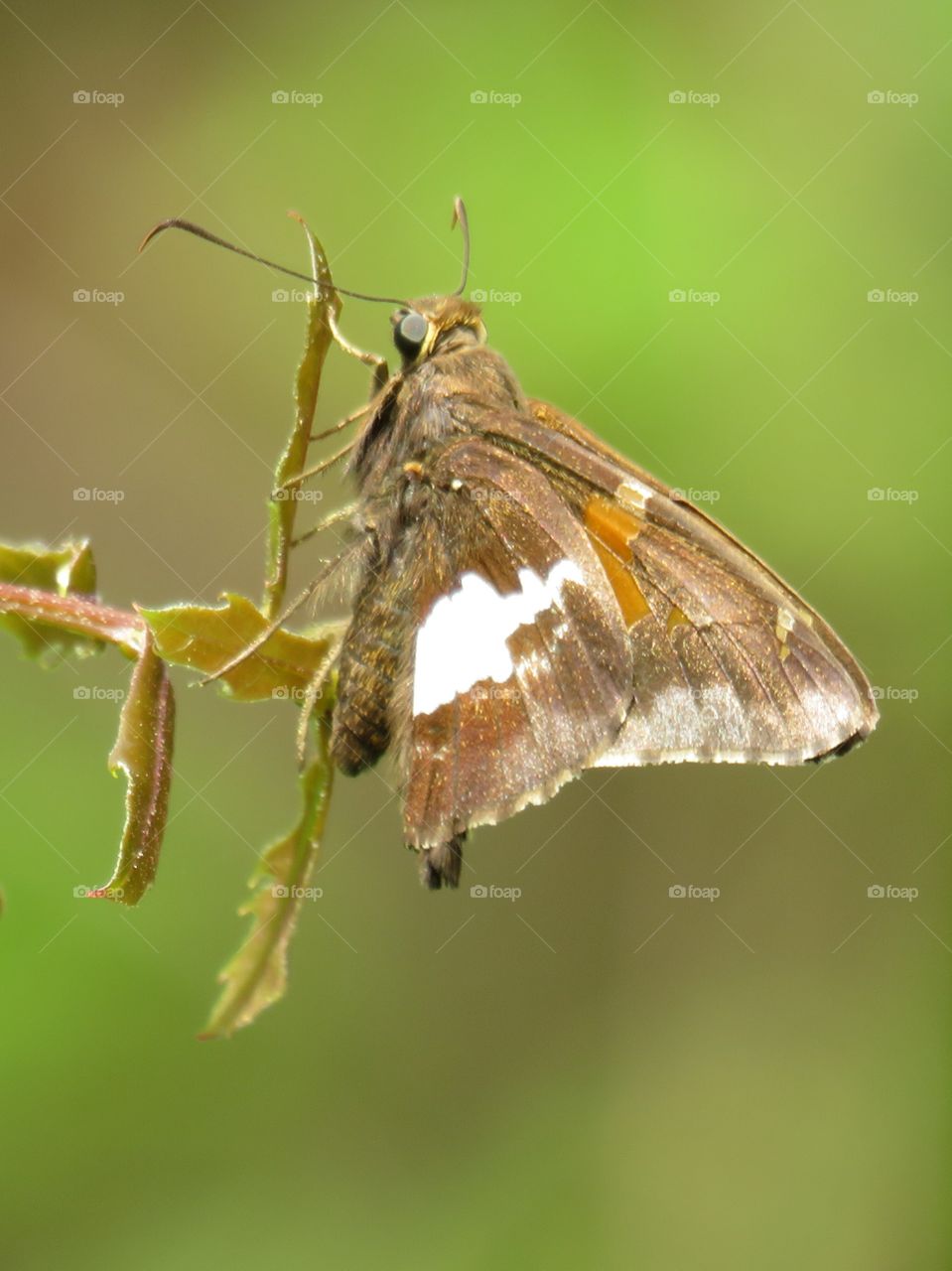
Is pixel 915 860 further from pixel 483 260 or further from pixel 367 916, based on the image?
pixel 483 260

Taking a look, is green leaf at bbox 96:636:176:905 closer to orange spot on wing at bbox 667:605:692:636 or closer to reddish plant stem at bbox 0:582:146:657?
reddish plant stem at bbox 0:582:146:657

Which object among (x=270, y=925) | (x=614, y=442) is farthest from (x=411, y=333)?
(x=614, y=442)

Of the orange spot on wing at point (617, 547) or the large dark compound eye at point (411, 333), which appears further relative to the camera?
the large dark compound eye at point (411, 333)

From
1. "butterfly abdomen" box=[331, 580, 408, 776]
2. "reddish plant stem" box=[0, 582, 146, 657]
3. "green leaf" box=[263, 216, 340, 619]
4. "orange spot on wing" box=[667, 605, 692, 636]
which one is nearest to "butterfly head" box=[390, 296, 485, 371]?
"green leaf" box=[263, 216, 340, 619]

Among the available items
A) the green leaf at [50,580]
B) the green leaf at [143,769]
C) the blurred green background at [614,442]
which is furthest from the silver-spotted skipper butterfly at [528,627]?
the blurred green background at [614,442]

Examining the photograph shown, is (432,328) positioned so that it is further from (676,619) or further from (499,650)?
(676,619)

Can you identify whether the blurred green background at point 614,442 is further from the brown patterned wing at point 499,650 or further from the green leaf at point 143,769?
the green leaf at point 143,769

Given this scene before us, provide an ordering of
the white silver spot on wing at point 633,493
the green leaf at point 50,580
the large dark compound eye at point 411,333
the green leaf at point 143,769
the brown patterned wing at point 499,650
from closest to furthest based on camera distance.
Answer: the green leaf at point 143,769 → the green leaf at point 50,580 → the brown patterned wing at point 499,650 → the white silver spot on wing at point 633,493 → the large dark compound eye at point 411,333
